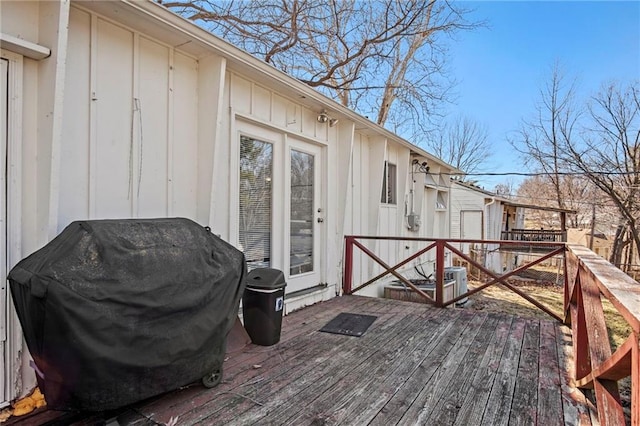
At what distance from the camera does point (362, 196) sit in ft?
18.6

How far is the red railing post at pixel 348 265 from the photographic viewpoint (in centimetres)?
516

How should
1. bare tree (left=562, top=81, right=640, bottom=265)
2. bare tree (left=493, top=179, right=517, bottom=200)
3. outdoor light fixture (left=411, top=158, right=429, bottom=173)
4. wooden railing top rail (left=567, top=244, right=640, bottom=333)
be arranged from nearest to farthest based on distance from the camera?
wooden railing top rail (left=567, top=244, right=640, bottom=333) < outdoor light fixture (left=411, top=158, right=429, bottom=173) < bare tree (left=562, top=81, right=640, bottom=265) < bare tree (left=493, top=179, right=517, bottom=200)

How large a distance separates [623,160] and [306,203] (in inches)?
483

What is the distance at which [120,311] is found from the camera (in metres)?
1.78

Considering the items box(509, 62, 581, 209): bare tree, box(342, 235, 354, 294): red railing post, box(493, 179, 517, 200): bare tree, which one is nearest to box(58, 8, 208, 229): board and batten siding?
box(342, 235, 354, 294): red railing post

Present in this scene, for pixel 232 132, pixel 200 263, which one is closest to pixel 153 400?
pixel 200 263

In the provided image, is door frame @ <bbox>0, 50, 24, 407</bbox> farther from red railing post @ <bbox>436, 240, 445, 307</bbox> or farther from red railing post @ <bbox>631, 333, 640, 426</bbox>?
red railing post @ <bbox>436, 240, 445, 307</bbox>

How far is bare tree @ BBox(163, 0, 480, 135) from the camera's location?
23.2ft

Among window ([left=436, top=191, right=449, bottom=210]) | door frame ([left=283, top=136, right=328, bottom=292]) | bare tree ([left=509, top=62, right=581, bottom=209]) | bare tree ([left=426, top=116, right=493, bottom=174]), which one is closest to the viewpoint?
door frame ([left=283, top=136, right=328, bottom=292])

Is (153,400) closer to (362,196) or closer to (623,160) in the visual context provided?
(362,196)

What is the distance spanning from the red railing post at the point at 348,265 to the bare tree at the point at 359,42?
15.7ft

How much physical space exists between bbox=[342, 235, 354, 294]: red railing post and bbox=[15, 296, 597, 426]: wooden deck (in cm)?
154

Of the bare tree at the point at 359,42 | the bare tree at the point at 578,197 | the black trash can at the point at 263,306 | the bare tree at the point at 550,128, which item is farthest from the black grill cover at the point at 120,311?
the bare tree at the point at 578,197

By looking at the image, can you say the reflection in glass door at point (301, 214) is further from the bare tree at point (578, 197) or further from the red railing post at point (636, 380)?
the bare tree at point (578, 197)
